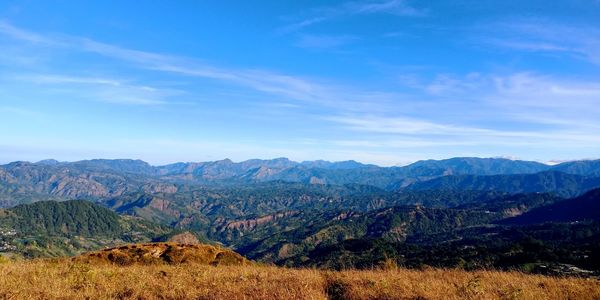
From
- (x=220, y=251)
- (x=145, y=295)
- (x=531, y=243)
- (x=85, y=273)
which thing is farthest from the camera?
(x=531, y=243)

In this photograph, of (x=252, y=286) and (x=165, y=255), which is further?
(x=165, y=255)

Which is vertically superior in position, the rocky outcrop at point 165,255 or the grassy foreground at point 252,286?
the grassy foreground at point 252,286

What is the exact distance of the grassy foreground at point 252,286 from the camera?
10.6 m

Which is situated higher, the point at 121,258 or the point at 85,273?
the point at 85,273

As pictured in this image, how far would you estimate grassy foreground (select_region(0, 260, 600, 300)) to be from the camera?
10.6m

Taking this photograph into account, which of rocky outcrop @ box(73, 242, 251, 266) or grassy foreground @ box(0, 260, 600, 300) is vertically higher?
grassy foreground @ box(0, 260, 600, 300)

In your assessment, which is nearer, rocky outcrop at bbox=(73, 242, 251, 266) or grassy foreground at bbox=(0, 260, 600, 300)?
grassy foreground at bbox=(0, 260, 600, 300)

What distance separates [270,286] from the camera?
1189 cm

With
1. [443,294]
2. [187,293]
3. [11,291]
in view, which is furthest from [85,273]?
[443,294]

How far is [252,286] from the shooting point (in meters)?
11.9

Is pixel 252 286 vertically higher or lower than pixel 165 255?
higher

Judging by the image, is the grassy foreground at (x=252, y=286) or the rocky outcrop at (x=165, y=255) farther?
the rocky outcrop at (x=165, y=255)

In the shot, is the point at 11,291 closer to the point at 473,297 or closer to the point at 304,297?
the point at 304,297

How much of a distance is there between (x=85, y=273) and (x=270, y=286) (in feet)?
21.3
